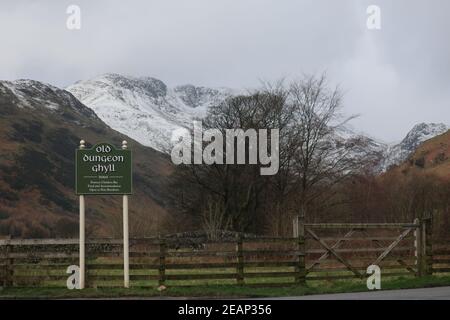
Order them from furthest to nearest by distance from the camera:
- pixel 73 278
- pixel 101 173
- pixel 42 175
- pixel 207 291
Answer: pixel 42 175, pixel 73 278, pixel 207 291, pixel 101 173

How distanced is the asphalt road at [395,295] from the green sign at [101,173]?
16.9 feet

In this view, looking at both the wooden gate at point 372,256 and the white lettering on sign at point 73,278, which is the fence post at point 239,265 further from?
the white lettering on sign at point 73,278

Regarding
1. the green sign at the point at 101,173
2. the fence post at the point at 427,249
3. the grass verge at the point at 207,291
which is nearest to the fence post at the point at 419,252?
the fence post at the point at 427,249

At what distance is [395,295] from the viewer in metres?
17.2

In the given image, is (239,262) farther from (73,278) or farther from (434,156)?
(434,156)

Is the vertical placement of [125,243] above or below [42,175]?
below

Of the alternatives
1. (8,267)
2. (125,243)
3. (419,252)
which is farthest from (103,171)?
(419,252)

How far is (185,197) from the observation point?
194 ft

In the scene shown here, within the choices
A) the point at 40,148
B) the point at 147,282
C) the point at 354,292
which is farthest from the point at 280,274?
the point at 40,148

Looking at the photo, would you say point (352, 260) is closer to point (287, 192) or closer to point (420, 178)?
point (287, 192)

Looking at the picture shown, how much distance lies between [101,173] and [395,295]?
814 cm

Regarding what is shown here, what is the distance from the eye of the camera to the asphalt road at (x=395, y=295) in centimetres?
1628

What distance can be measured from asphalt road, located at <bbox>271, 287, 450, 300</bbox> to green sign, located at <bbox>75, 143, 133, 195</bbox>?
203 inches

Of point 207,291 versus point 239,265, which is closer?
point 207,291
